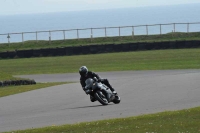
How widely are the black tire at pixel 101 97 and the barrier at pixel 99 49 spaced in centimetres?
3076

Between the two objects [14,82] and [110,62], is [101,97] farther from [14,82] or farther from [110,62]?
[110,62]

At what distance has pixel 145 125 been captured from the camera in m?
14.7

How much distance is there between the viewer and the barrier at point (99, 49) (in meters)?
51.4

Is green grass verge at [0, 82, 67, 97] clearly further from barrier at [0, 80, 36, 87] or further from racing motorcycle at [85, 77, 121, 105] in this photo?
Answer: racing motorcycle at [85, 77, 121, 105]

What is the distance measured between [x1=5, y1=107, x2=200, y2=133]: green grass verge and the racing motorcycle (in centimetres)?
426

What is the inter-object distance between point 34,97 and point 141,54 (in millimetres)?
24633

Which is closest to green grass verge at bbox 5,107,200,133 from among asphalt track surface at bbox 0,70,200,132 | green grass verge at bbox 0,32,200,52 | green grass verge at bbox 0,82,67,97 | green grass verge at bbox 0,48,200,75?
asphalt track surface at bbox 0,70,200,132

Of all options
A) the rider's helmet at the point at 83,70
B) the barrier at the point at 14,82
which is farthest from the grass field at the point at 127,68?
the rider's helmet at the point at 83,70

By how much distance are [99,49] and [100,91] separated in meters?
32.4

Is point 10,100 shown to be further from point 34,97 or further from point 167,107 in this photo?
point 167,107

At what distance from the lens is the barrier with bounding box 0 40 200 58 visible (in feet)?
169

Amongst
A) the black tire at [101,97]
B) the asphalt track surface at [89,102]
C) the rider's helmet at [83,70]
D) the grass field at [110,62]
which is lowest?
the grass field at [110,62]

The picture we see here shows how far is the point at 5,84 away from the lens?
30.9 meters

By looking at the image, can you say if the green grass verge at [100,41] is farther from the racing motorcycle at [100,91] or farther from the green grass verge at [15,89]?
the racing motorcycle at [100,91]
